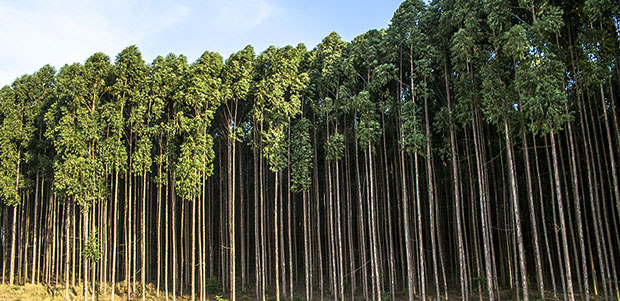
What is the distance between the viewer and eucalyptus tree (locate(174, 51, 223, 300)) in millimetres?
15773

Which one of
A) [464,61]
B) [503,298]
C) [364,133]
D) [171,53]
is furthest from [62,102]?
[503,298]

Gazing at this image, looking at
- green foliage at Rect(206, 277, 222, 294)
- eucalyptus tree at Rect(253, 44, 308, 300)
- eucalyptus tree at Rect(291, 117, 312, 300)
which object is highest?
eucalyptus tree at Rect(253, 44, 308, 300)

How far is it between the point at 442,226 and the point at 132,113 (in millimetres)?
14280

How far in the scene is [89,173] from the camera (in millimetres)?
16375

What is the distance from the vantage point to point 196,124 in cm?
1599

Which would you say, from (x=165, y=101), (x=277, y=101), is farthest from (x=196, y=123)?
(x=277, y=101)

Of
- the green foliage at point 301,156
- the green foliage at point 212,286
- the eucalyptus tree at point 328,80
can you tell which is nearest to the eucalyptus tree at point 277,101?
the green foliage at point 301,156

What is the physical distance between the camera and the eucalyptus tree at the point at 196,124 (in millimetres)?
15773

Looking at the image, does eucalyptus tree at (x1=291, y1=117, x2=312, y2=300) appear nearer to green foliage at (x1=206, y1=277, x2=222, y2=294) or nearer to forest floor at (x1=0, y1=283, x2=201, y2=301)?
green foliage at (x1=206, y1=277, x2=222, y2=294)

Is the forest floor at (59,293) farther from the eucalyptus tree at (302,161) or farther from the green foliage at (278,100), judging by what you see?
the green foliage at (278,100)

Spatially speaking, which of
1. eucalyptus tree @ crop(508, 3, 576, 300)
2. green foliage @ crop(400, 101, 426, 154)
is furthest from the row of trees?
eucalyptus tree @ crop(508, 3, 576, 300)

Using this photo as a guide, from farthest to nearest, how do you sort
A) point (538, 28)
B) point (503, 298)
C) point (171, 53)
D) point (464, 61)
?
point (171, 53) < point (503, 298) < point (464, 61) < point (538, 28)

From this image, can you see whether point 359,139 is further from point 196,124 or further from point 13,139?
point 13,139

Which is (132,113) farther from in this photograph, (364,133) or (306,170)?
(364,133)
